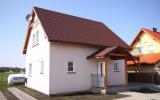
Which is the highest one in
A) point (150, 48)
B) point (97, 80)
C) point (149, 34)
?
point (149, 34)

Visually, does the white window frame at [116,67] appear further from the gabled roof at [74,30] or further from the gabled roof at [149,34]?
the gabled roof at [149,34]

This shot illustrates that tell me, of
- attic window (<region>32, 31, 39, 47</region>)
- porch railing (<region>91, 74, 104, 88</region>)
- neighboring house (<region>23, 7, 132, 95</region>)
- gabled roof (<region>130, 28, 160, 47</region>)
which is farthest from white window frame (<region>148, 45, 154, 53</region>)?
attic window (<region>32, 31, 39, 47</region>)

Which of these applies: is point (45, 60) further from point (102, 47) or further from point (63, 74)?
point (102, 47)

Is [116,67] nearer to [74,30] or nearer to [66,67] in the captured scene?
[74,30]

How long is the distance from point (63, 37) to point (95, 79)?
4.95 metres

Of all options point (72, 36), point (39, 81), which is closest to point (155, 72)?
point (72, 36)

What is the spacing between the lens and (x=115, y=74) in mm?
20500

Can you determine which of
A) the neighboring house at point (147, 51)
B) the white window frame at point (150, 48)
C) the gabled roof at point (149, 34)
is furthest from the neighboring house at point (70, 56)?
the white window frame at point (150, 48)

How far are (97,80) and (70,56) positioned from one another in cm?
338

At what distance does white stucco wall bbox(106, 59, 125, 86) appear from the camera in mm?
20041

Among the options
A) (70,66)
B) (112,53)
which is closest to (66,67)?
(70,66)

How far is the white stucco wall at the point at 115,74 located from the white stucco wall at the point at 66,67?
195 centimetres

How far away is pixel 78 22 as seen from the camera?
72.8 feet

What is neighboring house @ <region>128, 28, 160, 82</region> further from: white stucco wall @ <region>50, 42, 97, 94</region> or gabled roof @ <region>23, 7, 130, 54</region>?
white stucco wall @ <region>50, 42, 97, 94</region>
